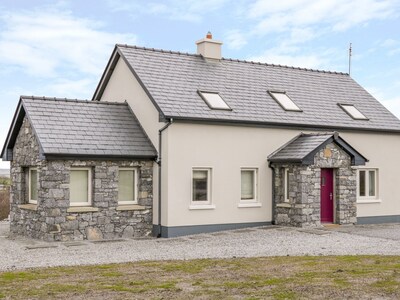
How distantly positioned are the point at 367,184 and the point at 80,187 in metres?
11.5

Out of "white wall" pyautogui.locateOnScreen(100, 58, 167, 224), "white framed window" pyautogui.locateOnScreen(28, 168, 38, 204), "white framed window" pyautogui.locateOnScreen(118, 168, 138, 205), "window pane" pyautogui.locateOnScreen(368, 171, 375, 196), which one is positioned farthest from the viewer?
"window pane" pyautogui.locateOnScreen(368, 171, 375, 196)

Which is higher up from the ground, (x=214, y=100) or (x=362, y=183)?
(x=214, y=100)

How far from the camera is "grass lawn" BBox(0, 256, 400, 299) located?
9.34 metres

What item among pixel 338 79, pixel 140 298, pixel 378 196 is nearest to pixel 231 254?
pixel 140 298

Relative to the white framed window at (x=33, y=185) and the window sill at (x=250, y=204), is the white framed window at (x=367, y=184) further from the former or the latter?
the white framed window at (x=33, y=185)

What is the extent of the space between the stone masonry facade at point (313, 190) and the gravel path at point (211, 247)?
27.1 inches

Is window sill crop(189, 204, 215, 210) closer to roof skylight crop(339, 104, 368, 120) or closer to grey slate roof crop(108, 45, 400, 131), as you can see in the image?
grey slate roof crop(108, 45, 400, 131)

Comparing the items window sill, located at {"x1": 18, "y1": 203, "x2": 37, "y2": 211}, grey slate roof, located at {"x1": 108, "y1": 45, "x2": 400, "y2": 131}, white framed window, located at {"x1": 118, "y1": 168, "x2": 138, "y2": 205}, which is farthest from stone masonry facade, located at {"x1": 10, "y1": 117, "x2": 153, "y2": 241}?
grey slate roof, located at {"x1": 108, "y1": 45, "x2": 400, "y2": 131}

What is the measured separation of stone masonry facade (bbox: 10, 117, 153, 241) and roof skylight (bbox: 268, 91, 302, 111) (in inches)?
239

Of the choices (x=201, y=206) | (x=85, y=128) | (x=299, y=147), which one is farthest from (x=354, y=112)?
(x=85, y=128)

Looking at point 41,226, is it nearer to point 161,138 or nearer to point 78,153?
point 78,153

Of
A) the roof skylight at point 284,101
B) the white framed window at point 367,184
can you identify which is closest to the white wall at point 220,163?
the white framed window at point 367,184

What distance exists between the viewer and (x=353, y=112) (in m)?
23.7

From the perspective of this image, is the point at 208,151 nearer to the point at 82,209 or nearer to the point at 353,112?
the point at 82,209
